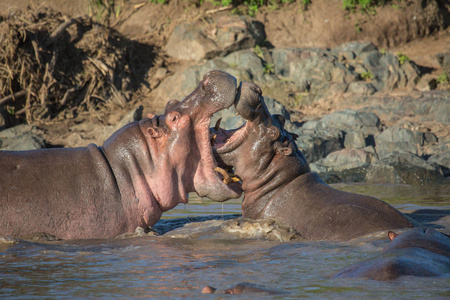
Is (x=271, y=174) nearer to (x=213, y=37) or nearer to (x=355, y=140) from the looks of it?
(x=355, y=140)

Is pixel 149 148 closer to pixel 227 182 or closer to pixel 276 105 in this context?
pixel 227 182

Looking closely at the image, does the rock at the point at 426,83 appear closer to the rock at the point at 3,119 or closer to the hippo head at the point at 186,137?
the rock at the point at 3,119

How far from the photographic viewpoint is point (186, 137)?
4828 mm

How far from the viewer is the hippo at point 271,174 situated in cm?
504

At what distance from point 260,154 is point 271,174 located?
0.68 ft

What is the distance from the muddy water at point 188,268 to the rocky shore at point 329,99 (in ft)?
19.8

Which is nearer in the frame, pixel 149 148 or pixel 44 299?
pixel 44 299

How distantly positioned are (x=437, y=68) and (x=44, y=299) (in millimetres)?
15522

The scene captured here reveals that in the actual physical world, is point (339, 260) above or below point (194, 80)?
below

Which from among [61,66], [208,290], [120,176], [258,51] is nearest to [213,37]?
[258,51]

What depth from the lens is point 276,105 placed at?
13398 mm

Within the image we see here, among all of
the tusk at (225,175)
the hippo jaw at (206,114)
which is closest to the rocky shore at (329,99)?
the tusk at (225,175)

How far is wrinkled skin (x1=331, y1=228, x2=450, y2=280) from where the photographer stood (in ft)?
10.5

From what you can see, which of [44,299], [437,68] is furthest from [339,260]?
[437,68]
